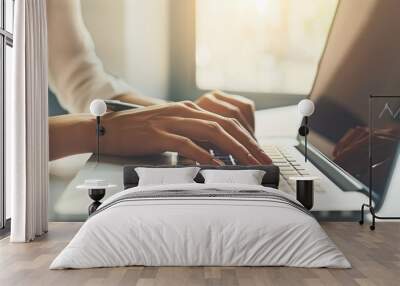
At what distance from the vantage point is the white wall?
7.48 metres

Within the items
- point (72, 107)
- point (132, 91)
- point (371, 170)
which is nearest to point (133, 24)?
point (132, 91)

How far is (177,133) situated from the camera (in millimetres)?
7426

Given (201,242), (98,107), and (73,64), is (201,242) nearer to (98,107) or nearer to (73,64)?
(98,107)

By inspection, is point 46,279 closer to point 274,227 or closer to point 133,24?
point 274,227

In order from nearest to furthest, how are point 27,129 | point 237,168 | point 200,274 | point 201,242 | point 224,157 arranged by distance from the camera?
point 200,274 → point 201,242 → point 27,129 → point 237,168 → point 224,157

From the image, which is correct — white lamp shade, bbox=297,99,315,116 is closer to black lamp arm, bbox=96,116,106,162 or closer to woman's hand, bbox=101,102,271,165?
woman's hand, bbox=101,102,271,165

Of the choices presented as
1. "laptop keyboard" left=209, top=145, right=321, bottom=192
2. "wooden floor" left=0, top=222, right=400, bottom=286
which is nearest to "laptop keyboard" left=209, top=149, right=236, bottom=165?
"laptop keyboard" left=209, top=145, right=321, bottom=192

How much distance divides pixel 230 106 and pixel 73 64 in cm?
218

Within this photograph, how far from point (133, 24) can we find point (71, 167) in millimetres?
2088

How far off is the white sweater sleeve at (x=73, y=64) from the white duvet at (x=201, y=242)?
10.4 feet

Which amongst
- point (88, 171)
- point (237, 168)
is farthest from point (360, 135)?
point (88, 171)

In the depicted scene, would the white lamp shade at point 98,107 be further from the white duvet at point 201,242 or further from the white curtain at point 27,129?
the white duvet at point 201,242

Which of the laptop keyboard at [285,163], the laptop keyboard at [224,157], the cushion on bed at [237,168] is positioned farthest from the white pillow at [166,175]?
the laptop keyboard at [285,163]

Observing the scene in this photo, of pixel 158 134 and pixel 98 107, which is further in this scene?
pixel 158 134
